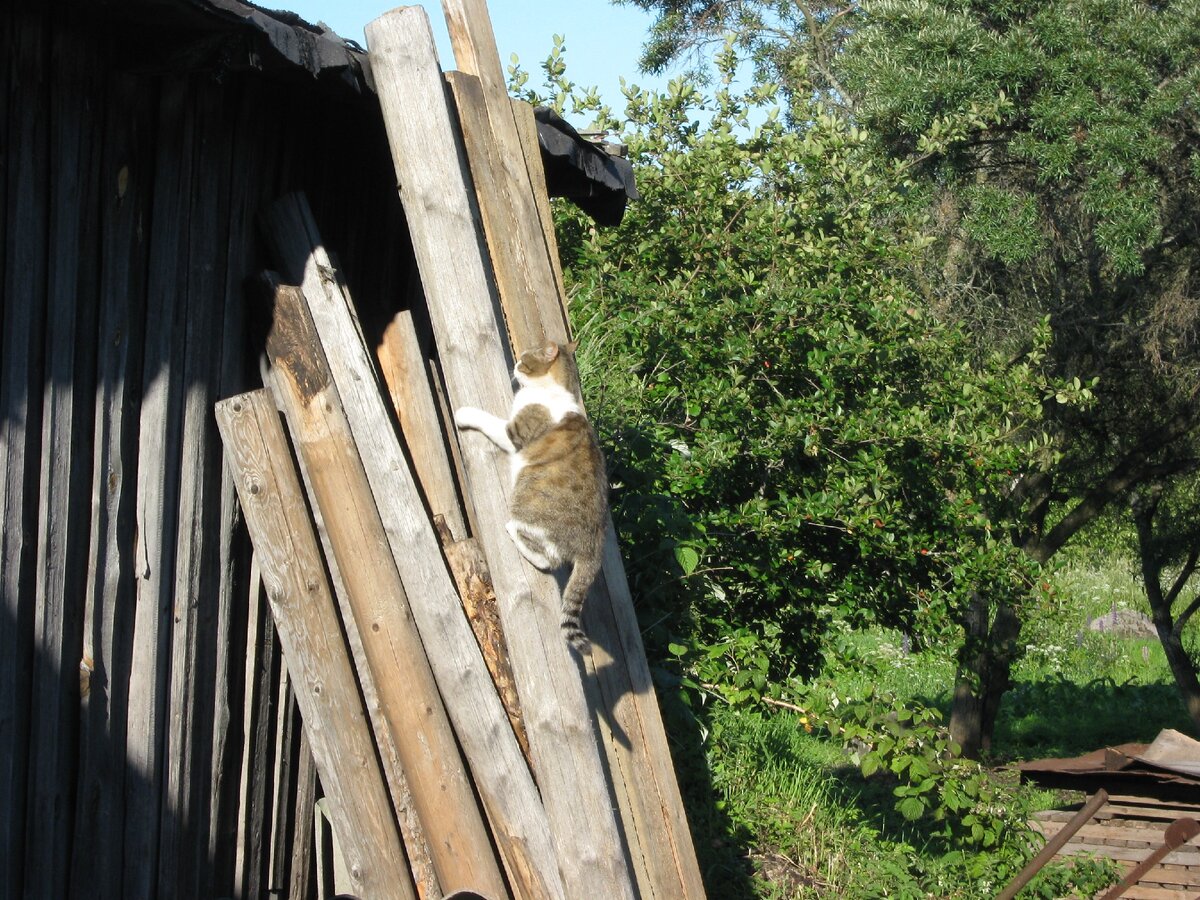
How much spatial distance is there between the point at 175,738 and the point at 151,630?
1.20ft

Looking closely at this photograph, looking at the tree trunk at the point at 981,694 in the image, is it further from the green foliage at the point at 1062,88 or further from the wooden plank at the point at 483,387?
the wooden plank at the point at 483,387

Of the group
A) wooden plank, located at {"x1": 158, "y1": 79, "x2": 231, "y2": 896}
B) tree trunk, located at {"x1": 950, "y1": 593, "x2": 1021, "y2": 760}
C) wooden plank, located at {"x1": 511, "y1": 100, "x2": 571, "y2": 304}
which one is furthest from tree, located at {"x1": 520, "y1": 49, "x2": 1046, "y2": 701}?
tree trunk, located at {"x1": 950, "y1": 593, "x2": 1021, "y2": 760}

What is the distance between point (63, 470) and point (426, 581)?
124 cm

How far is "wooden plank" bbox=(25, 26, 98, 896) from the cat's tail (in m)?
1.48

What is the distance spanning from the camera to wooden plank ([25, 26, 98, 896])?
3.29 metres

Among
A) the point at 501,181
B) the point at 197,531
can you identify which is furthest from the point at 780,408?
the point at 197,531

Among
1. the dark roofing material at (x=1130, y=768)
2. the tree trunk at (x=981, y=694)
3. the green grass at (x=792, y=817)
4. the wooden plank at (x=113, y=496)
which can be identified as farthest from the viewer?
the tree trunk at (x=981, y=694)

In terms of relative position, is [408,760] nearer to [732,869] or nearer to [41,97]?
[41,97]

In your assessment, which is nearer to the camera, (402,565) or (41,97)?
(41,97)

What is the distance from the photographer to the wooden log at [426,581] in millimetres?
3932

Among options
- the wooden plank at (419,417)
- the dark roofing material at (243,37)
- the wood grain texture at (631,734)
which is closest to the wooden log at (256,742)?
the wooden plank at (419,417)

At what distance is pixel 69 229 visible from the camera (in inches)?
135

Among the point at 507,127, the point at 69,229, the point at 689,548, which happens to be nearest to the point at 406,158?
the point at 507,127

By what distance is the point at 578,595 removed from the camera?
13.8 feet
